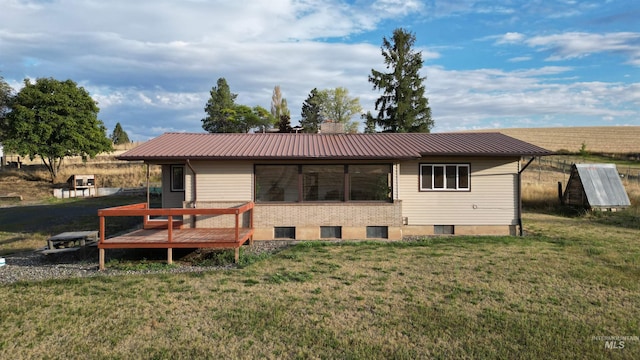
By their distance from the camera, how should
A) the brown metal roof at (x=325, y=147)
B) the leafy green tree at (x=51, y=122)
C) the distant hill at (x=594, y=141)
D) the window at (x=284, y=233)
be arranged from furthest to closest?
1. the distant hill at (x=594, y=141)
2. the leafy green tree at (x=51, y=122)
3. the window at (x=284, y=233)
4. the brown metal roof at (x=325, y=147)

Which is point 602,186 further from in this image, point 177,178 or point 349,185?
point 177,178

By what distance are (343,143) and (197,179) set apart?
16.5 feet

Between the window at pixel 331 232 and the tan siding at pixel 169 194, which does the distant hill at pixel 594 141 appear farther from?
the tan siding at pixel 169 194

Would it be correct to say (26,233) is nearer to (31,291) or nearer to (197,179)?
(197,179)

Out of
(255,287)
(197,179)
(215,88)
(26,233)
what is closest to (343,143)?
(197,179)

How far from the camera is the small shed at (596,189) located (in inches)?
665

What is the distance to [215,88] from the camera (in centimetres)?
6050

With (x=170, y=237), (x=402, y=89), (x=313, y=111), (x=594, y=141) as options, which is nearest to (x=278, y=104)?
(x=313, y=111)

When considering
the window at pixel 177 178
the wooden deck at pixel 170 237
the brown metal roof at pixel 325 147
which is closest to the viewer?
the wooden deck at pixel 170 237

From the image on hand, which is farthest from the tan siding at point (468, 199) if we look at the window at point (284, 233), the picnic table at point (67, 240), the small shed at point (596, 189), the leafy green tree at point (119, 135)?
the leafy green tree at point (119, 135)

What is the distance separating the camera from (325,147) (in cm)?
1259

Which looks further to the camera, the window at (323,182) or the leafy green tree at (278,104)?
the leafy green tree at (278,104)

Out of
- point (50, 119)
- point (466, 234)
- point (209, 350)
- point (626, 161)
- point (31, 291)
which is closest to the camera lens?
point (209, 350)

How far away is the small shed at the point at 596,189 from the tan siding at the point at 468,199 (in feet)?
22.8
